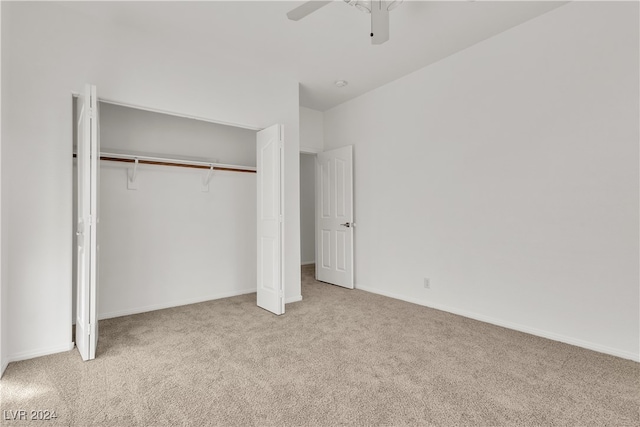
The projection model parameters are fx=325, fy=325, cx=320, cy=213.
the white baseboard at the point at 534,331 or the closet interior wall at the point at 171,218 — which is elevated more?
the closet interior wall at the point at 171,218

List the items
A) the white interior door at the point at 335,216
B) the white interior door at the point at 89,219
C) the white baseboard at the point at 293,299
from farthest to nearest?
the white interior door at the point at 335,216 → the white baseboard at the point at 293,299 → the white interior door at the point at 89,219

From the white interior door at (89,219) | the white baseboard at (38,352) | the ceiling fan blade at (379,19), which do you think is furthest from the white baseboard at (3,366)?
the ceiling fan blade at (379,19)

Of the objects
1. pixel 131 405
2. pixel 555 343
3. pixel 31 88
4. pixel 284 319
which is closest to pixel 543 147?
pixel 555 343

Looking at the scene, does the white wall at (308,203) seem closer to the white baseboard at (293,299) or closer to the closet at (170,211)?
the closet at (170,211)

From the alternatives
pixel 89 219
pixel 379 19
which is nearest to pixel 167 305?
pixel 89 219

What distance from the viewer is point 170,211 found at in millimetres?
3730

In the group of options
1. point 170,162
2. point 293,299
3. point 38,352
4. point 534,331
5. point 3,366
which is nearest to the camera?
point 3,366

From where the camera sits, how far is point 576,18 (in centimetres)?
259

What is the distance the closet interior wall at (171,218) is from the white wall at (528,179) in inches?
76.6

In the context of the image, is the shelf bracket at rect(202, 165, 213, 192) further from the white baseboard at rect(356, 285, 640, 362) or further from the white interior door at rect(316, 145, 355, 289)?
the white baseboard at rect(356, 285, 640, 362)

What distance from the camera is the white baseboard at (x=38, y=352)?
233 cm

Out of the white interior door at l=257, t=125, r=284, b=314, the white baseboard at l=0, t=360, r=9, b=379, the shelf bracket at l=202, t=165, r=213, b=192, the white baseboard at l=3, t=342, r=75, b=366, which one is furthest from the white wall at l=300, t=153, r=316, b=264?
the white baseboard at l=0, t=360, r=9, b=379

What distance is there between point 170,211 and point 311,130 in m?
2.43

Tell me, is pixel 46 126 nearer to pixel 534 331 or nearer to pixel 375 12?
pixel 375 12
